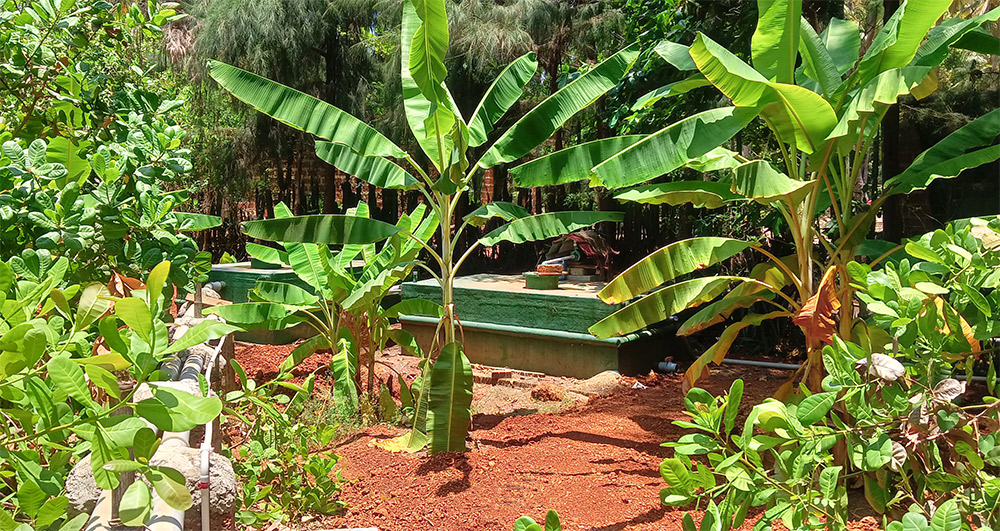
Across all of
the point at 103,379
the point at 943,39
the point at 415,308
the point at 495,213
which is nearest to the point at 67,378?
the point at 103,379

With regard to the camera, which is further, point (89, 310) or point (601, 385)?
point (601, 385)

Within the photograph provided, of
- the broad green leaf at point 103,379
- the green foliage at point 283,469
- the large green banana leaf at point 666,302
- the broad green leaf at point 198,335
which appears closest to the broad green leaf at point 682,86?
the large green banana leaf at point 666,302

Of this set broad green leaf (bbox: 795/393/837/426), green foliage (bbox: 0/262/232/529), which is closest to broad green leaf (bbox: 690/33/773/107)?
broad green leaf (bbox: 795/393/837/426)

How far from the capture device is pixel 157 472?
1371mm

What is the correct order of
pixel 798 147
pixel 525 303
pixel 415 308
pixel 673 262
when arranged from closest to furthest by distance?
1. pixel 798 147
2. pixel 673 262
3. pixel 415 308
4. pixel 525 303

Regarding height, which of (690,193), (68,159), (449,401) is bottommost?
(449,401)

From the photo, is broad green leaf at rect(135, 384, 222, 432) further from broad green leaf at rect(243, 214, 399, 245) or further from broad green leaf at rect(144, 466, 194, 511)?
broad green leaf at rect(243, 214, 399, 245)

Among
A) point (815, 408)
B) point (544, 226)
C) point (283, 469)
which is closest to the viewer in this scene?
point (815, 408)

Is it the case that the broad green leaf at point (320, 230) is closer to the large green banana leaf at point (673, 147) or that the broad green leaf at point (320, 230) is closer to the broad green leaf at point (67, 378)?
the large green banana leaf at point (673, 147)

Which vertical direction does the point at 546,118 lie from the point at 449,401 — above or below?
above

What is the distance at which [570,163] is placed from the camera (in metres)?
5.27

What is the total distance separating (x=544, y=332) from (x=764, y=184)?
4.33 m

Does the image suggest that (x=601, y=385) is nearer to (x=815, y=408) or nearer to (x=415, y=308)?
(x=415, y=308)

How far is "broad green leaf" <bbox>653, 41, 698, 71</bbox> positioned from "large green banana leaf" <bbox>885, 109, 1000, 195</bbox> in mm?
1584
